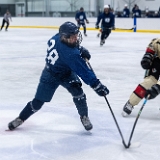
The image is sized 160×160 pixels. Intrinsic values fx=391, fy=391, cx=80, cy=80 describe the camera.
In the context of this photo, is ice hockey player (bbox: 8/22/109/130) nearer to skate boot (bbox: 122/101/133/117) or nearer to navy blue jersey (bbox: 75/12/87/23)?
skate boot (bbox: 122/101/133/117)

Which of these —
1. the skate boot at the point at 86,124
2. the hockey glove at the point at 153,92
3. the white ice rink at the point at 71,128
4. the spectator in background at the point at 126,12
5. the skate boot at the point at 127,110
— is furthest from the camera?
the spectator in background at the point at 126,12

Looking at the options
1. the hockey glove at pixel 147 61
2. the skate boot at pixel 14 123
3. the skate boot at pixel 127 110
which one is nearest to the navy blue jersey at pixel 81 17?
the skate boot at pixel 127 110

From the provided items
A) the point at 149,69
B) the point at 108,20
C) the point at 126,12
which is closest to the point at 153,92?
the point at 149,69

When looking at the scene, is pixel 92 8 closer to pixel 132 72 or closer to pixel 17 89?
pixel 132 72

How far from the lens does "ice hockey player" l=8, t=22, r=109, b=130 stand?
2621 millimetres

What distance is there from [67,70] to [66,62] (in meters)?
0.25

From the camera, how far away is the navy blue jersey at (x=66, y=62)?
2.62 metres

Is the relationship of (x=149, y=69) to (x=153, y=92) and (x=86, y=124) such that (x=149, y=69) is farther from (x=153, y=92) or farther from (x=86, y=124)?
(x=86, y=124)

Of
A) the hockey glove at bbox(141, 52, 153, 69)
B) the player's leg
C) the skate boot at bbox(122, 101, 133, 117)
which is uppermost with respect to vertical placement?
the hockey glove at bbox(141, 52, 153, 69)

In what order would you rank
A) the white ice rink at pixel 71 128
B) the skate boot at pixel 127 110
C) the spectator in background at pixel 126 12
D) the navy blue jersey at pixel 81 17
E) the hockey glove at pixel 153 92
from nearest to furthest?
Answer: the white ice rink at pixel 71 128 → the hockey glove at pixel 153 92 → the skate boot at pixel 127 110 → the navy blue jersey at pixel 81 17 → the spectator in background at pixel 126 12

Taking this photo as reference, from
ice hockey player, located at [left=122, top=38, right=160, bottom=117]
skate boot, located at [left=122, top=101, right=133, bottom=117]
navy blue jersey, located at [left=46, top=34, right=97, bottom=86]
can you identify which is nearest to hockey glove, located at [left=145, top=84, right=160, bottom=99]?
ice hockey player, located at [left=122, top=38, right=160, bottom=117]

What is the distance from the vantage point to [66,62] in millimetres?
2670

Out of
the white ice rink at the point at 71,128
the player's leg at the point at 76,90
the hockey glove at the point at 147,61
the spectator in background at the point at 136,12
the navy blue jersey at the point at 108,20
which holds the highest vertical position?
the spectator in background at the point at 136,12

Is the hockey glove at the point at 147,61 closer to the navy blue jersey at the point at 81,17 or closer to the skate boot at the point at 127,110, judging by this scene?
the skate boot at the point at 127,110
